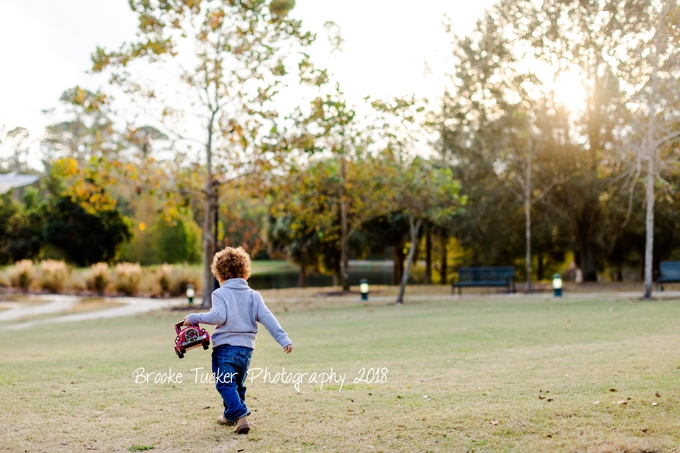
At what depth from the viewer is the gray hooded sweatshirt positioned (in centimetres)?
539

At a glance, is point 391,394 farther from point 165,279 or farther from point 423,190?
point 165,279

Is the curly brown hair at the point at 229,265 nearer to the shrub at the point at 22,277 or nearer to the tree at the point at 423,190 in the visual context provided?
the tree at the point at 423,190

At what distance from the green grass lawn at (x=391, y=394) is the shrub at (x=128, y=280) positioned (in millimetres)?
15806

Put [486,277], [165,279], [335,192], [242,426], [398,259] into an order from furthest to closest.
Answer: [398,259] < [165,279] < [335,192] < [486,277] < [242,426]

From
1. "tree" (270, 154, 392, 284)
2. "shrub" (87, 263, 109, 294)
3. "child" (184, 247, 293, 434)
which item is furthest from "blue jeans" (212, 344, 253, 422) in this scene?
"shrub" (87, 263, 109, 294)

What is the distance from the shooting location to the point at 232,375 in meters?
5.42

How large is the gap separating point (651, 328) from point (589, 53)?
547 inches

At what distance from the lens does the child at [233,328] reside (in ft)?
17.6

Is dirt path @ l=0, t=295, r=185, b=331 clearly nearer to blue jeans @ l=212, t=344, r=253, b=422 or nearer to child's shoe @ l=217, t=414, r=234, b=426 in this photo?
child's shoe @ l=217, t=414, r=234, b=426

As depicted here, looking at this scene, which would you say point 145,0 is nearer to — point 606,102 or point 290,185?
point 290,185

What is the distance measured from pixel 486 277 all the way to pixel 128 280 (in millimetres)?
14435

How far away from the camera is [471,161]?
2678 centimetres

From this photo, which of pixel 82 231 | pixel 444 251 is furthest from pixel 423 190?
pixel 82 231

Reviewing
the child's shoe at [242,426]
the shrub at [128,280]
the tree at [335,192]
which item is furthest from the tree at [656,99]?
the shrub at [128,280]
